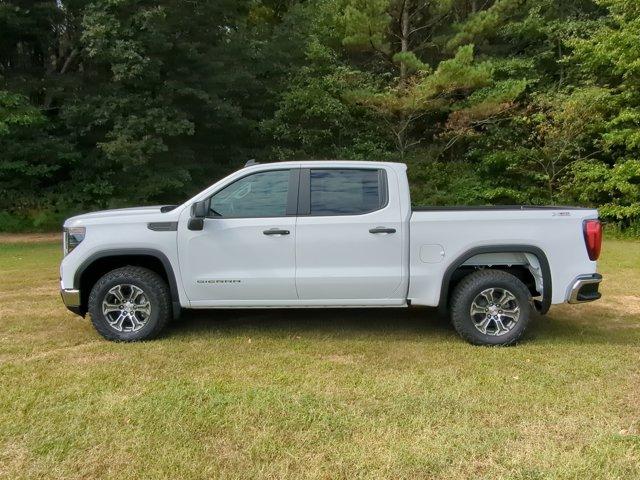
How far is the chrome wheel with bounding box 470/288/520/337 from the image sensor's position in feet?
17.1

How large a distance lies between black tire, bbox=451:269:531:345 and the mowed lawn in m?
0.16

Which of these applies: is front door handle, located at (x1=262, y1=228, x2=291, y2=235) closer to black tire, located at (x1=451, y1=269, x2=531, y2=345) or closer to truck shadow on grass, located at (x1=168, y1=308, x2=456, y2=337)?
truck shadow on grass, located at (x1=168, y1=308, x2=456, y2=337)

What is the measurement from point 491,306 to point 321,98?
14890mm

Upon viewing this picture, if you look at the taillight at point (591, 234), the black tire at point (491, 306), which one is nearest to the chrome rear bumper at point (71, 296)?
the black tire at point (491, 306)

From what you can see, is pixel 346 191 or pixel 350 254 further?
pixel 346 191

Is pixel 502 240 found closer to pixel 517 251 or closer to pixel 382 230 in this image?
pixel 517 251

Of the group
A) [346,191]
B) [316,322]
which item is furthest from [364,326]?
[346,191]

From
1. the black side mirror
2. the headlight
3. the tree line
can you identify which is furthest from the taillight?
the tree line

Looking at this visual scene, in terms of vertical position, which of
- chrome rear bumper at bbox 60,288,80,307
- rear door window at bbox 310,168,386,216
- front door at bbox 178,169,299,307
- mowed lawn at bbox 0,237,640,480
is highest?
rear door window at bbox 310,168,386,216

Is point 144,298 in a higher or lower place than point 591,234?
lower

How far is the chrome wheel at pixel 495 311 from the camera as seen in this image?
521cm

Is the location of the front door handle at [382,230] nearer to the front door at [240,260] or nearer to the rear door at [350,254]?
the rear door at [350,254]

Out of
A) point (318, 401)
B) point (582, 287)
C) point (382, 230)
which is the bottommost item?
point (318, 401)

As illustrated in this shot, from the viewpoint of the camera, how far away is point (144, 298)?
532 centimetres
